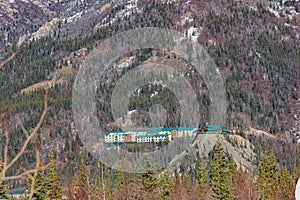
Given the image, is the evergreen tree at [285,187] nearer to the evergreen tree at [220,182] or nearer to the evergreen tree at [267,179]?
the evergreen tree at [267,179]

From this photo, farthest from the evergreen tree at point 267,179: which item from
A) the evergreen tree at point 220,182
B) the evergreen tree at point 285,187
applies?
the evergreen tree at point 220,182

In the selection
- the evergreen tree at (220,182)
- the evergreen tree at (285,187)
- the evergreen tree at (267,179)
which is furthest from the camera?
the evergreen tree at (285,187)

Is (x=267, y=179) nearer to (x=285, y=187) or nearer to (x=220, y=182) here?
(x=285, y=187)

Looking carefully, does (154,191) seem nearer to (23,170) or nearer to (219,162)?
(219,162)

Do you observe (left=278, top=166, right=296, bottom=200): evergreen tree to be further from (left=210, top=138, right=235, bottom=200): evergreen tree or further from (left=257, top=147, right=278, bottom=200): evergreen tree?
(left=210, top=138, right=235, bottom=200): evergreen tree

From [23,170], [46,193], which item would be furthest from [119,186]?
[23,170]

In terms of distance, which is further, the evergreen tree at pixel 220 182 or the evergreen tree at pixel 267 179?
the evergreen tree at pixel 267 179

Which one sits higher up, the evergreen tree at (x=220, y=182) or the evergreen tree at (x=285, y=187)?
the evergreen tree at (x=220, y=182)

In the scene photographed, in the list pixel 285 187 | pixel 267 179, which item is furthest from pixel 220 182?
pixel 285 187

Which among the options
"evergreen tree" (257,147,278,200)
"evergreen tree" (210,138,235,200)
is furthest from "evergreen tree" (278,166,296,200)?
"evergreen tree" (210,138,235,200)
